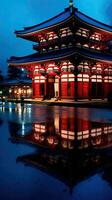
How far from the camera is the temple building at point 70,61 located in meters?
37.1

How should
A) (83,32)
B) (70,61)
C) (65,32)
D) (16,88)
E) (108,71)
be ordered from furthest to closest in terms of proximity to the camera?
(16,88), (108,71), (83,32), (65,32), (70,61)

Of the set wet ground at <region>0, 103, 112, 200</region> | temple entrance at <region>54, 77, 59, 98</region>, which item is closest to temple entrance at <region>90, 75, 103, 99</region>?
temple entrance at <region>54, 77, 59, 98</region>

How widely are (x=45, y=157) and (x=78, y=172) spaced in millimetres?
1495

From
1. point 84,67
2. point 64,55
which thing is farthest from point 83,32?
point 64,55

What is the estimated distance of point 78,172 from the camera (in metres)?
5.44

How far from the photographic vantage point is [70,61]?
3638cm

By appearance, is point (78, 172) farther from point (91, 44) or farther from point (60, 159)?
point (91, 44)

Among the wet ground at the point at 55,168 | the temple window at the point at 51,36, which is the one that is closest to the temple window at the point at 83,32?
the temple window at the point at 51,36

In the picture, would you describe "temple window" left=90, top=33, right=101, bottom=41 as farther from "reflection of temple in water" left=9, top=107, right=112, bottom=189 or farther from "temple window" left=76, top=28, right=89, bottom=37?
"reflection of temple in water" left=9, top=107, right=112, bottom=189

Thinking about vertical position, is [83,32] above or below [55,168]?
above

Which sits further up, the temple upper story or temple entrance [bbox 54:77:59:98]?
the temple upper story

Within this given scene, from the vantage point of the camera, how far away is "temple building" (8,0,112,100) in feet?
122

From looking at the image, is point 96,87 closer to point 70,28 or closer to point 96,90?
point 96,90

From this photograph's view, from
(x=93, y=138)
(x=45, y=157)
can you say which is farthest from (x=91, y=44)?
(x=45, y=157)
